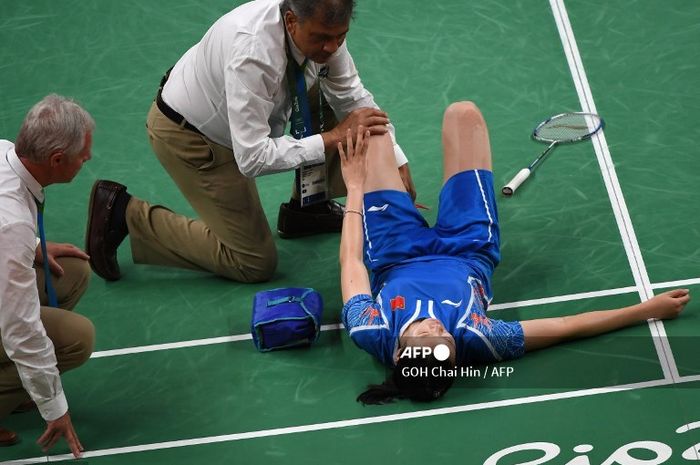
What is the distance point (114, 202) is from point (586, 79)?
331 centimetres

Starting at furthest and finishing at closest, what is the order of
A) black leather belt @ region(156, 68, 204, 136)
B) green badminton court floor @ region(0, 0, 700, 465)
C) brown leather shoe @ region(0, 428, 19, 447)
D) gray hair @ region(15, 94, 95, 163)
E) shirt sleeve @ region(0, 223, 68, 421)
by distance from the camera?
black leather belt @ region(156, 68, 204, 136) → brown leather shoe @ region(0, 428, 19, 447) → green badminton court floor @ region(0, 0, 700, 465) → gray hair @ region(15, 94, 95, 163) → shirt sleeve @ region(0, 223, 68, 421)

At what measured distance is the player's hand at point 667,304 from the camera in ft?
21.7

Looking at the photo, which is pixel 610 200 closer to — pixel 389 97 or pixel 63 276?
pixel 389 97

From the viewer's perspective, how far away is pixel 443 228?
7008 millimetres

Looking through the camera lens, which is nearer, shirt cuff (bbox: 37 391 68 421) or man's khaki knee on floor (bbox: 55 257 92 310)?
shirt cuff (bbox: 37 391 68 421)

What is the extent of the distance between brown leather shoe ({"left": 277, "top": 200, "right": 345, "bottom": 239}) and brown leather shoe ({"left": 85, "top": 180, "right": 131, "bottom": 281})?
0.95 metres

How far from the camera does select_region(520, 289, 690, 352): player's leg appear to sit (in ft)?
21.5

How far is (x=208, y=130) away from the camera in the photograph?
7055mm

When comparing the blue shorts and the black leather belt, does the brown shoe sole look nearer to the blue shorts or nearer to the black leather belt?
the black leather belt

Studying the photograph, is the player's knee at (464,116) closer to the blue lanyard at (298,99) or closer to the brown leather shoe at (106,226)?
the blue lanyard at (298,99)

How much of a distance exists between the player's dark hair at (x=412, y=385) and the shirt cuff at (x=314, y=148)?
4.01ft

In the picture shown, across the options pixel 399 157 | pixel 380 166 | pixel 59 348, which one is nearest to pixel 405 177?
pixel 399 157

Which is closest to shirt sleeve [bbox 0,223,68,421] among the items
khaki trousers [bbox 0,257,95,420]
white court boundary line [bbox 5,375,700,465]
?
khaki trousers [bbox 0,257,95,420]

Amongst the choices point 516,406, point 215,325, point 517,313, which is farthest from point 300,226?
point 516,406
